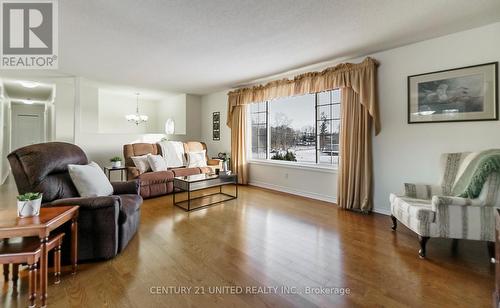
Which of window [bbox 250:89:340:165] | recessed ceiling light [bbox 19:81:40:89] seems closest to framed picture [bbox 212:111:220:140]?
window [bbox 250:89:340:165]

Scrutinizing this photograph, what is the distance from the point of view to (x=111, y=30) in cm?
262

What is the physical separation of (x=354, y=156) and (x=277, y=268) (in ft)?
7.47

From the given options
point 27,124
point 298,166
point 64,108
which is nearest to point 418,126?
point 298,166

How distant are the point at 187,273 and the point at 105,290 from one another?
0.58 metres

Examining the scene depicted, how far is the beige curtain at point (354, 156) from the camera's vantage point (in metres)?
3.35

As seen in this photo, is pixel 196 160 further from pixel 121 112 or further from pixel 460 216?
pixel 460 216

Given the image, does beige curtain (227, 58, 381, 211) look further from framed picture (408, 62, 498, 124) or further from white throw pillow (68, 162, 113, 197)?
white throw pillow (68, 162, 113, 197)

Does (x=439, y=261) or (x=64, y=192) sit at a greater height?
(x=64, y=192)

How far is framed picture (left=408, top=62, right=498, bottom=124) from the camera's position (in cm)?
253

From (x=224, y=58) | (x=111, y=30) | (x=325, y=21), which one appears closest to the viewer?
(x=325, y=21)

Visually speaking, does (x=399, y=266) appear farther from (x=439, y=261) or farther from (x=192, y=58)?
(x=192, y=58)

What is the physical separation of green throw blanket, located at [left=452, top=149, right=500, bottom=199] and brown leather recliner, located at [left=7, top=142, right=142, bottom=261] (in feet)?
10.8

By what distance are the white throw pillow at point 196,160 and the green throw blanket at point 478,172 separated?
4.53 meters

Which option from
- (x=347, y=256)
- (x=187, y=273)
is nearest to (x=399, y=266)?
(x=347, y=256)
